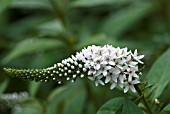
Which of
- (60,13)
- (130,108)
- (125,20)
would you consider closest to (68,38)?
(60,13)

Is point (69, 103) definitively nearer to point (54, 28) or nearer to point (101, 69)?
point (54, 28)

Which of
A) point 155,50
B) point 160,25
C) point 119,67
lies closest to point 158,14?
point 160,25

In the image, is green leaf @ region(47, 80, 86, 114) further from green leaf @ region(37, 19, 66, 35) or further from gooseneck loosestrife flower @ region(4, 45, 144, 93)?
gooseneck loosestrife flower @ region(4, 45, 144, 93)

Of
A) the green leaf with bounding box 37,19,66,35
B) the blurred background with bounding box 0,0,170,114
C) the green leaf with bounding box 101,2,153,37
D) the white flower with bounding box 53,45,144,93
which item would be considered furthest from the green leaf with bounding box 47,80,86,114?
the white flower with bounding box 53,45,144,93

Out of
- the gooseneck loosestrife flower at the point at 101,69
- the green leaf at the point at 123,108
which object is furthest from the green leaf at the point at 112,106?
the gooseneck loosestrife flower at the point at 101,69

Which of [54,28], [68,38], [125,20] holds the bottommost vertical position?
[68,38]

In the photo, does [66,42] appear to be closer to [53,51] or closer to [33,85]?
[53,51]

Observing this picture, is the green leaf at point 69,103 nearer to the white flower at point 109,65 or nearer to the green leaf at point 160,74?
the green leaf at point 160,74
